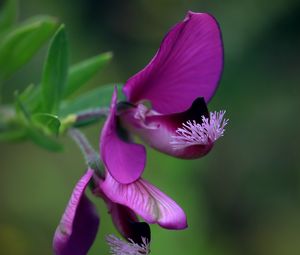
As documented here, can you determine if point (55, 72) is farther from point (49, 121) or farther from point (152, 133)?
point (152, 133)

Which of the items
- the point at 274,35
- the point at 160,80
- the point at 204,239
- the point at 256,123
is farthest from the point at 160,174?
the point at 160,80

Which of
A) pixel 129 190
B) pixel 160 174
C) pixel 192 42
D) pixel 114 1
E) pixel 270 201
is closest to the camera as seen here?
pixel 129 190

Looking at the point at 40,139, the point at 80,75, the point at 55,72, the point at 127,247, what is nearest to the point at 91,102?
the point at 80,75

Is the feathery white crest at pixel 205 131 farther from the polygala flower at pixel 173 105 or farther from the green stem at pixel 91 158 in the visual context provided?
the green stem at pixel 91 158

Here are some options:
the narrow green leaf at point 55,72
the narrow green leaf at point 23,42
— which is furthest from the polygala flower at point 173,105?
the narrow green leaf at point 23,42

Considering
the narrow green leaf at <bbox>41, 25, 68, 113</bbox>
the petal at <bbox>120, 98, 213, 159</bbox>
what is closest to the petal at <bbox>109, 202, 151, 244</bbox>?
the petal at <bbox>120, 98, 213, 159</bbox>

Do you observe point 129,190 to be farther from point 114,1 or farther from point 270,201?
point 114,1

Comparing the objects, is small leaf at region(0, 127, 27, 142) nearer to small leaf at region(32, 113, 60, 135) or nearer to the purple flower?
small leaf at region(32, 113, 60, 135)
